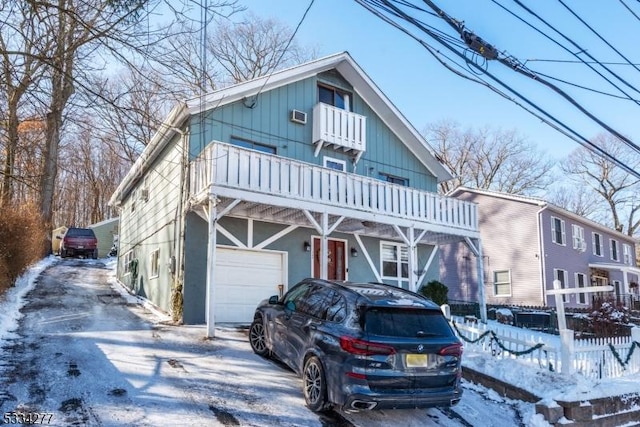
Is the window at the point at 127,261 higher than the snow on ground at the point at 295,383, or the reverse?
the window at the point at 127,261

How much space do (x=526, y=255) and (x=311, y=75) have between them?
15.6 m

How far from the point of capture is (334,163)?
1628 cm

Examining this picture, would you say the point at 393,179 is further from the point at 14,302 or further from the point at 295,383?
the point at 14,302

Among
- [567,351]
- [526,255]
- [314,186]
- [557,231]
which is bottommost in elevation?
[567,351]

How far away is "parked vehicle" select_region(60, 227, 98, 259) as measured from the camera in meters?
29.7

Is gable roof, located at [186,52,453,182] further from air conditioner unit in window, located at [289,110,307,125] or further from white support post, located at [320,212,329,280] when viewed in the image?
white support post, located at [320,212,329,280]

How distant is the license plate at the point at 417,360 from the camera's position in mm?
6094

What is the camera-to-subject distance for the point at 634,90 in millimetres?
8531

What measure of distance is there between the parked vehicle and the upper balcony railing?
20591 mm

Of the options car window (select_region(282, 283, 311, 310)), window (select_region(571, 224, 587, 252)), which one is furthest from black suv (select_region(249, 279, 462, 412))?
window (select_region(571, 224, 587, 252))

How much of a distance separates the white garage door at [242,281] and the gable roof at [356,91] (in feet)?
13.7

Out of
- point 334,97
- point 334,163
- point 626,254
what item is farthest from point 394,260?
point 626,254

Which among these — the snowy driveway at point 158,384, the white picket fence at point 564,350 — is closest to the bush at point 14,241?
the snowy driveway at point 158,384

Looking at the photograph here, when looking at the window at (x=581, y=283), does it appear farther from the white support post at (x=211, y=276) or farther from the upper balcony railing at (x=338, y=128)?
the white support post at (x=211, y=276)
